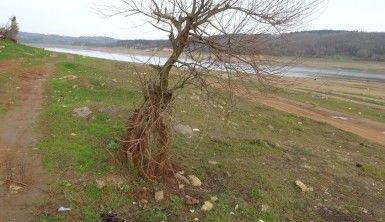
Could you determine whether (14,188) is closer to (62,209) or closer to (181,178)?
(62,209)

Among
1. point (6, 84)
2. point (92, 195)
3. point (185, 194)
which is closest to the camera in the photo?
point (92, 195)

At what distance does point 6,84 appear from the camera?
16375mm

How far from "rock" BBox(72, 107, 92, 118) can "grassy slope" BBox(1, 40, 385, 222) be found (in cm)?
24

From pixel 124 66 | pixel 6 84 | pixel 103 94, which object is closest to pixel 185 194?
pixel 103 94

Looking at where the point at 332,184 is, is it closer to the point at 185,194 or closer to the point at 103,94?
the point at 185,194

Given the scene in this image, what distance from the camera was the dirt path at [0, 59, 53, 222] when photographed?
7637mm

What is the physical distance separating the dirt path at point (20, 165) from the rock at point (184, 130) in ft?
11.9

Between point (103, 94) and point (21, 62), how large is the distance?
24.8 feet

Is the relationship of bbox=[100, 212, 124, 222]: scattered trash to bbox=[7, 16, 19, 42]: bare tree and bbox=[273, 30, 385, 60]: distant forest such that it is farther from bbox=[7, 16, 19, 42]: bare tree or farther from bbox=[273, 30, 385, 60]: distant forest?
bbox=[273, 30, 385, 60]: distant forest

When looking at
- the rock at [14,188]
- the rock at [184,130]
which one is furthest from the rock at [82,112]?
the rock at [14,188]

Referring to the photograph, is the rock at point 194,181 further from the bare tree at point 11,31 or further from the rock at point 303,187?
the bare tree at point 11,31

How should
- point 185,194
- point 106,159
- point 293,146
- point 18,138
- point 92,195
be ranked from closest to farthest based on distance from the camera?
point 92,195 < point 185,194 < point 106,159 < point 18,138 < point 293,146

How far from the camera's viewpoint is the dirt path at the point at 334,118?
65.6 ft

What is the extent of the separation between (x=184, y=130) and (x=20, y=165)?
4809 millimetres
